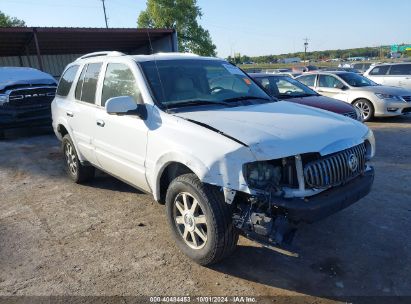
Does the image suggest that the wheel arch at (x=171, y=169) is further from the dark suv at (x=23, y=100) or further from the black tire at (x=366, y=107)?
the black tire at (x=366, y=107)

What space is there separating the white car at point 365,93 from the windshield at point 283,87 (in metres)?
2.12

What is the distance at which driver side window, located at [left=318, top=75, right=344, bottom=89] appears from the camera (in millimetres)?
10805

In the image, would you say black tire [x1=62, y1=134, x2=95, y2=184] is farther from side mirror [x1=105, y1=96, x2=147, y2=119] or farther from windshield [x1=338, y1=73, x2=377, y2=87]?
windshield [x1=338, y1=73, x2=377, y2=87]

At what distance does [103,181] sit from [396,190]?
4189mm

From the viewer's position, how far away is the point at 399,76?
14375mm

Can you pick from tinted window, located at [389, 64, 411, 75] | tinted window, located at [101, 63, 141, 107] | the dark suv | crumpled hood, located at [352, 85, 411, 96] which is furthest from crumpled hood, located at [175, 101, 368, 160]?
tinted window, located at [389, 64, 411, 75]

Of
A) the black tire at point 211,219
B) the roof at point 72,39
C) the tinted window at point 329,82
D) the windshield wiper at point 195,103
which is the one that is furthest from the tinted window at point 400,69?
the black tire at point 211,219

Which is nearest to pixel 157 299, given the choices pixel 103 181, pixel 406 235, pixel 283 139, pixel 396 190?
pixel 283 139

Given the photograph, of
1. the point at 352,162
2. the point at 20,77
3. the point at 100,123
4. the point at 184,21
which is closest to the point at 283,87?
the point at 100,123

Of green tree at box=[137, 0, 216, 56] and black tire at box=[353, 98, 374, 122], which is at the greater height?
green tree at box=[137, 0, 216, 56]

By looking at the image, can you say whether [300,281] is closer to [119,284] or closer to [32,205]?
[119,284]

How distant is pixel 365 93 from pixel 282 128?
810cm

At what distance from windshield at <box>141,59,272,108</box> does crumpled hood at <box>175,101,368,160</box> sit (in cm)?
32

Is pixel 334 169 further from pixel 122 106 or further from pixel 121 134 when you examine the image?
pixel 121 134
